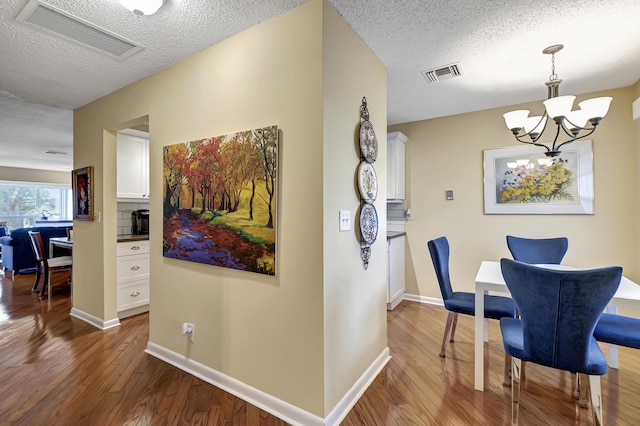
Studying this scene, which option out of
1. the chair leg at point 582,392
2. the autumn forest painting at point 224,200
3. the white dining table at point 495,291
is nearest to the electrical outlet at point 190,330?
the autumn forest painting at point 224,200

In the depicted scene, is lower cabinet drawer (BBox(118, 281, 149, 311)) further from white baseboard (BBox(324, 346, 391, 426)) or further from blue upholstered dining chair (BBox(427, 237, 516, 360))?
blue upholstered dining chair (BBox(427, 237, 516, 360))

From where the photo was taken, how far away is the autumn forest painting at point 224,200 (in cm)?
180

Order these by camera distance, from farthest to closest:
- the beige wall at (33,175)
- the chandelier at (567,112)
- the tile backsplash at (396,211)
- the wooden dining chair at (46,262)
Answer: the beige wall at (33,175) → the wooden dining chair at (46,262) → the tile backsplash at (396,211) → the chandelier at (567,112)


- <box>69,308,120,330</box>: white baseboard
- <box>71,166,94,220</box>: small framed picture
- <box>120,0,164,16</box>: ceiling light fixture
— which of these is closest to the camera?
<box>120,0,164,16</box>: ceiling light fixture

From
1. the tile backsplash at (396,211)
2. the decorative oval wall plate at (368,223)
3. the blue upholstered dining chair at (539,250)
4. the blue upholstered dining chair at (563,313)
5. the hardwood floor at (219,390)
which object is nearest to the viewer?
the blue upholstered dining chair at (563,313)

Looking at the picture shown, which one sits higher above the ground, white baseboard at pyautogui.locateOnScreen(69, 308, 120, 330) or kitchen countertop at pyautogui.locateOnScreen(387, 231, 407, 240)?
kitchen countertop at pyautogui.locateOnScreen(387, 231, 407, 240)

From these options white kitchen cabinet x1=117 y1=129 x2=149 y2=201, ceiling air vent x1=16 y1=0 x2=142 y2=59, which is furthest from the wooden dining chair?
ceiling air vent x1=16 y1=0 x2=142 y2=59

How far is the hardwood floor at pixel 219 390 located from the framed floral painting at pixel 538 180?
4.58ft

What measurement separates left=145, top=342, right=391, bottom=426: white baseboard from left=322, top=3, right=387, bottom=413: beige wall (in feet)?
0.20

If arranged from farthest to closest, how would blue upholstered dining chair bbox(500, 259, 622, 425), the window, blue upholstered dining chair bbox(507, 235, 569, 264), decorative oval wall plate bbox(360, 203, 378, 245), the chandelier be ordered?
the window < blue upholstered dining chair bbox(507, 235, 569, 264) < decorative oval wall plate bbox(360, 203, 378, 245) < the chandelier < blue upholstered dining chair bbox(500, 259, 622, 425)

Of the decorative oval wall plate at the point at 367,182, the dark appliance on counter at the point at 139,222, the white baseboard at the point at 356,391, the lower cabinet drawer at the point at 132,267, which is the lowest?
the white baseboard at the point at 356,391

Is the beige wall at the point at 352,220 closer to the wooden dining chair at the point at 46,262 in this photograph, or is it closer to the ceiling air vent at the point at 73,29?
the ceiling air vent at the point at 73,29

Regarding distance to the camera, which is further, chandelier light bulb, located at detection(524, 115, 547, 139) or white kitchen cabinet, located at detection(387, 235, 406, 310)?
white kitchen cabinet, located at detection(387, 235, 406, 310)

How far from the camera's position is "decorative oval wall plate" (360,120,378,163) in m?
2.01
